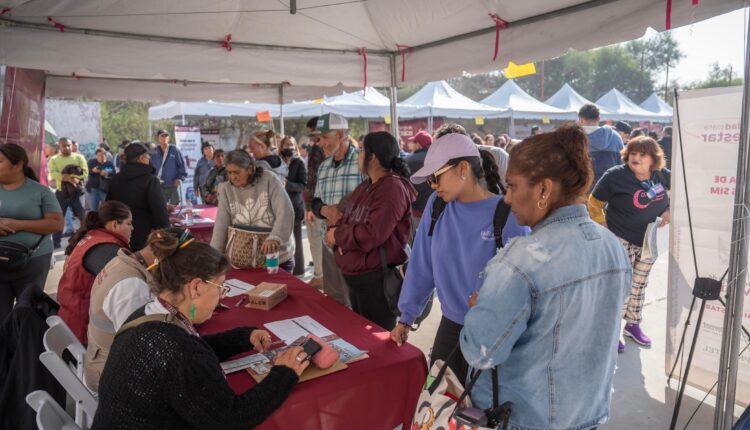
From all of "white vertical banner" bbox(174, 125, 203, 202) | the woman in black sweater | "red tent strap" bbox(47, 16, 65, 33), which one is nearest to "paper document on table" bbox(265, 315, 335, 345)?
"red tent strap" bbox(47, 16, 65, 33)

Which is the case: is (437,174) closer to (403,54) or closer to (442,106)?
(403,54)

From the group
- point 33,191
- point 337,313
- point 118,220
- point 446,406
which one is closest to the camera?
point 446,406

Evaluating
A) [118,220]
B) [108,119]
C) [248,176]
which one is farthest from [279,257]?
[108,119]

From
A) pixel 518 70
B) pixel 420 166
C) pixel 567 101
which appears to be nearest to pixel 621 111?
pixel 567 101

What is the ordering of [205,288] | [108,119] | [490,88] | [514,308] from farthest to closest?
[490,88], [108,119], [205,288], [514,308]

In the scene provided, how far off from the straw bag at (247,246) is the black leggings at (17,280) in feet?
3.93

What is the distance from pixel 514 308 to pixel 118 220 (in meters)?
2.17

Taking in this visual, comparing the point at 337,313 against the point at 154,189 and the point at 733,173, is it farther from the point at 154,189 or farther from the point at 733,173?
the point at 154,189

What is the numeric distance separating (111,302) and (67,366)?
0.26 m

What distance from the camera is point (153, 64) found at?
352 cm

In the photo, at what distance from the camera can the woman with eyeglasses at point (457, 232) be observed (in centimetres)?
174

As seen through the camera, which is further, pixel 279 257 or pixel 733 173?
pixel 279 257

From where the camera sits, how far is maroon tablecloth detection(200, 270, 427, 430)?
1488mm

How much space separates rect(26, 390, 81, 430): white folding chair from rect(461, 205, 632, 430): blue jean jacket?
3.99 ft
